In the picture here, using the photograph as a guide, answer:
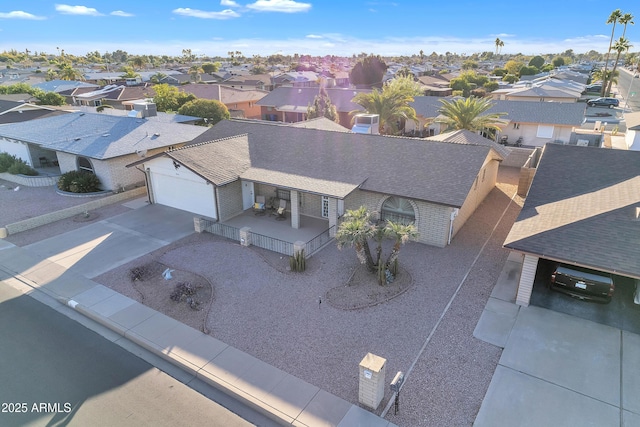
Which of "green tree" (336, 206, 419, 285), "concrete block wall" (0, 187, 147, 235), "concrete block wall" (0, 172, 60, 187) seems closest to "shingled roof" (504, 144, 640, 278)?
"green tree" (336, 206, 419, 285)

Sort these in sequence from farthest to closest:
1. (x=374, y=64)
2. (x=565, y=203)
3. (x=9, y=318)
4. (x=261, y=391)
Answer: (x=374, y=64), (x=565, y=203), (x=9, y=318), (x=261, y=391)

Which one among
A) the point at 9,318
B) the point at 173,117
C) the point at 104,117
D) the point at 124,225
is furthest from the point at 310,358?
the point at 173,117

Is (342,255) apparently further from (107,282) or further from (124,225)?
(124,225)

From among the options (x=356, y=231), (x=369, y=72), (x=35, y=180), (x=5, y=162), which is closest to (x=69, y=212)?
(x=35, y=180)

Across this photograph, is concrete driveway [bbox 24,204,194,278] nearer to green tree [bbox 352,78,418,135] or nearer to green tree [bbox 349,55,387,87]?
green tree [bbox 352,78,418,135]

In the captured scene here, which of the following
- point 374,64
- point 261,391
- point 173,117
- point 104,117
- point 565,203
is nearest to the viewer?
point 261,391

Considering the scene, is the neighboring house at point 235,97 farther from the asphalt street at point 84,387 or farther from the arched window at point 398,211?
the asphalt street at point 84,387

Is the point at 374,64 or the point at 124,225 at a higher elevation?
the point at 374,64

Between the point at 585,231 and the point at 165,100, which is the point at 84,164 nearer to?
the point at 165,100
